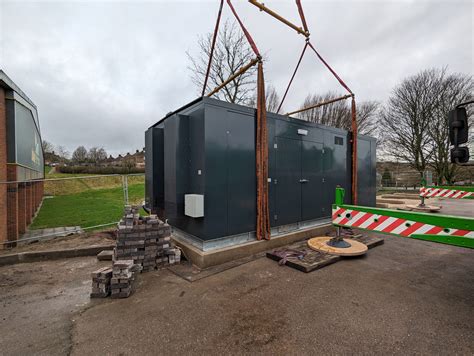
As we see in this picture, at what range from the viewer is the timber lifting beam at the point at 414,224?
2518 millimetres

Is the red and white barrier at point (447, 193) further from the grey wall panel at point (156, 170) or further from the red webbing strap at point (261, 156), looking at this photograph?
the grey wall panel at point (156, 170)

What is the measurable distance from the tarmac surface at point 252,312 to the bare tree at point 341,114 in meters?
17.9

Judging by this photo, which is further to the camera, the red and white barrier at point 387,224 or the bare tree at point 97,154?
the bare tree at point 97,154

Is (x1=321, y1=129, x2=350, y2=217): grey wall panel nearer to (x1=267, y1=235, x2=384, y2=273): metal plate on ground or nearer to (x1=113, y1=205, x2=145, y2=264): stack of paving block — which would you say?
(x1=267, y1=235, x2=384, y2=273): metal plate on ground

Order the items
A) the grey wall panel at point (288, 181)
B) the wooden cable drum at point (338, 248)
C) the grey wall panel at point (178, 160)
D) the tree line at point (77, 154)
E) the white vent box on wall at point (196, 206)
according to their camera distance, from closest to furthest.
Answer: the white vent box on wall at point (196, 206), the wooden cable drum at point (338, 248), the grey wall panel at point (178, 160), the grey wall panel at point (288, 181), the tree line at point (77, 154)

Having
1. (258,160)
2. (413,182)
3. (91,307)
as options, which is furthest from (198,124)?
(413,182)

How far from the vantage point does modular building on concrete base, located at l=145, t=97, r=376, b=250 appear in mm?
4129

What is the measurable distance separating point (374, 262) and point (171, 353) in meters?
3.85

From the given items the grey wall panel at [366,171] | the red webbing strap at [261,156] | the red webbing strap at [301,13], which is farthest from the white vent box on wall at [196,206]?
the grey wall panel at [366,171]

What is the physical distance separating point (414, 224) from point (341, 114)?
19.2 meters

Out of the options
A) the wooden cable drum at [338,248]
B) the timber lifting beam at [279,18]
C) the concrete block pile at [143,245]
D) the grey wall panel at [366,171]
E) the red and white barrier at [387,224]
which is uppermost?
the timber lifting beam at [279,18]

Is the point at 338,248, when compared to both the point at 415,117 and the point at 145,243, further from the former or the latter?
the point at 415,117

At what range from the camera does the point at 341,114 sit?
1970 cm

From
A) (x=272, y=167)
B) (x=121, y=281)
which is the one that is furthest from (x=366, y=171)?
(x=121, y=281)
